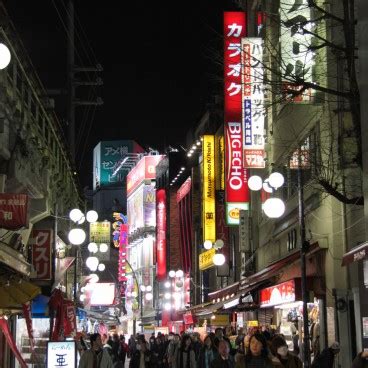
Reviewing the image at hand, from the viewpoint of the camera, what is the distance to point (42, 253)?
2228cm

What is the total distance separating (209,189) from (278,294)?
20.5m

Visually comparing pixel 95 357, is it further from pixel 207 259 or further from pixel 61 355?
pixel 207 259

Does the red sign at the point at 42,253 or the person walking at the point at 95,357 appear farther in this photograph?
the red sign at the point at 42,253

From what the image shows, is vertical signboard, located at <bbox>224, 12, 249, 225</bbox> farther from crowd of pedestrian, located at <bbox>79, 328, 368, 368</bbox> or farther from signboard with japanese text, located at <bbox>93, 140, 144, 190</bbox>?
signboard with japanese text, located at <bbox>93, 140, 144, 190</bbox>

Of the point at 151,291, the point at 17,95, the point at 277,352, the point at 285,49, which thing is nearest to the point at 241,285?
the point at 285,49

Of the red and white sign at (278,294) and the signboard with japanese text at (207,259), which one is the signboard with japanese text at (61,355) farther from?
the signboard with japanese text at (207,259)

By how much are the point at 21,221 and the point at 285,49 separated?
1014 centimetres

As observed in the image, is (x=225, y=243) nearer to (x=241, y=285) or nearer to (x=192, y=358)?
(x=241, y=285)

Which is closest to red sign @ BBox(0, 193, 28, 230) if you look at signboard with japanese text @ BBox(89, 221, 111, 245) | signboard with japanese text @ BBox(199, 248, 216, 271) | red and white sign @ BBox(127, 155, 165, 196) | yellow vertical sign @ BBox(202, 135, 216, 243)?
yellow vertical sign @ BBox(202, 135, 216, 243)

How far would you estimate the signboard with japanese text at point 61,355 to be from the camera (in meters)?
16.5

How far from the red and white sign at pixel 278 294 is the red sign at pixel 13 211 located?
807cm

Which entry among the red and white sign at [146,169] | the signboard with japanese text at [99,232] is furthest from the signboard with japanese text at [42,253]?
the red and white sign at [146,169]

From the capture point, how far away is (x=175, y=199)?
229ft

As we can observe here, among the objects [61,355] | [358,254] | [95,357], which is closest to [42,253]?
[61,355]
